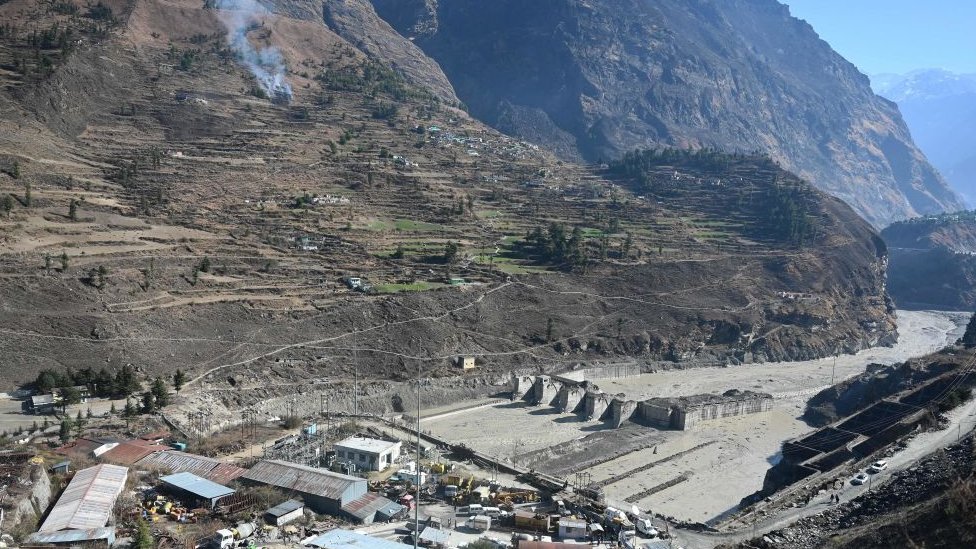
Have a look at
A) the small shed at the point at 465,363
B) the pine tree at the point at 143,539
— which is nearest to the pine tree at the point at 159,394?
the pine tree at the point at 143,539

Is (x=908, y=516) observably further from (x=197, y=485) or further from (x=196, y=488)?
(x=197, y=485)

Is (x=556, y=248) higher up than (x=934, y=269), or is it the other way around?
(x=556, y=248)

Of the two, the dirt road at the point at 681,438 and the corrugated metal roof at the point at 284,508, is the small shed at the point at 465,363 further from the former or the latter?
the corrugated metal roof at the point at 284,508

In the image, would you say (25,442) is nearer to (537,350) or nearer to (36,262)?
(36,262)

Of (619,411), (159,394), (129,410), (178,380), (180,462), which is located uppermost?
(178,380)

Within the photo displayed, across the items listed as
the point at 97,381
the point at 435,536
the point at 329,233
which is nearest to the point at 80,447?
the point at 97,381

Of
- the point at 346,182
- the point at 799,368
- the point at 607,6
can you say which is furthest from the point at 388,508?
the point at 607,6
